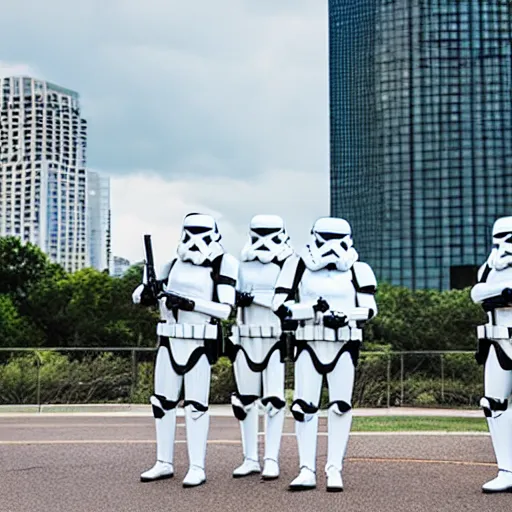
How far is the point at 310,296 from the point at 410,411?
11.5m

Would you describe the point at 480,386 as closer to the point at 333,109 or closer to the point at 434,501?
the point at 434,501

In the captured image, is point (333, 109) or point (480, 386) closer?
point (480, 386)

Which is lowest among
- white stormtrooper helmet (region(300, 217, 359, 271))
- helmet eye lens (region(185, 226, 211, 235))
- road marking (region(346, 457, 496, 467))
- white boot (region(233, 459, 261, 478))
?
road marking (region(346, 457, 496, 467))

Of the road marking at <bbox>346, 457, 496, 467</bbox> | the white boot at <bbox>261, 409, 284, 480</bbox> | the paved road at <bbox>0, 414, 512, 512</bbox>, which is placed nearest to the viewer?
the paved road at <bbox>0, 414, 512, 512</bbox>

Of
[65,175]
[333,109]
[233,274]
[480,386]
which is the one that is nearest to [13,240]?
[480,386]

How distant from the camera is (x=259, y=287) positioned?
1030 centimetres

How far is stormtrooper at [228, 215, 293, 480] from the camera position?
10.1 m

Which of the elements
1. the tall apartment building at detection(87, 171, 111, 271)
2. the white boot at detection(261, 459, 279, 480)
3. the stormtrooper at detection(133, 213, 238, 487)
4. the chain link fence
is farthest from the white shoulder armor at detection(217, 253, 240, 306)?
the tall apartment building at detection(87, 171, 111, 271)

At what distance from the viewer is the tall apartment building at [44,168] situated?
341 feet

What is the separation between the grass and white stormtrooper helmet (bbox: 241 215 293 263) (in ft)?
→ 20.5

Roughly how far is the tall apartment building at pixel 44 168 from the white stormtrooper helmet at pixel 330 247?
92775mm

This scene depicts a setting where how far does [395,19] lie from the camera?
376 feet

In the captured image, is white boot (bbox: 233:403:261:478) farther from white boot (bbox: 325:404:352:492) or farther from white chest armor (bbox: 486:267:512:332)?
white chest armor (bbox: 486:267:512:332)

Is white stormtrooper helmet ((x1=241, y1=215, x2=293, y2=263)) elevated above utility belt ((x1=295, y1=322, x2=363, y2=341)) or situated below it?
above
